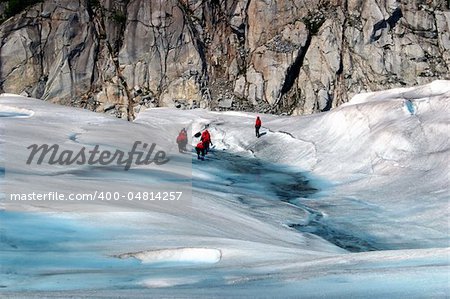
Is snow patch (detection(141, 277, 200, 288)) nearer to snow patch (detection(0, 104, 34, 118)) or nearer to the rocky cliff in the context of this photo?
snow patch (detection(0, 104, 34, 118))

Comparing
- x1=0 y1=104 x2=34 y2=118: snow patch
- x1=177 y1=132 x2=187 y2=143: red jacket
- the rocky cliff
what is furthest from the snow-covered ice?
the rocky cliff

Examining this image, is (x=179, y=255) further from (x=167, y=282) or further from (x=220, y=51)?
(x=220, y=51)

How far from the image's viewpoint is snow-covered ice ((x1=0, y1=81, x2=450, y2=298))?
25.1 ft

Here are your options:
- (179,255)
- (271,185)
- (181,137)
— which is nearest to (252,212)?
(271,185)

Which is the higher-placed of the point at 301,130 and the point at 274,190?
the point at 301,130

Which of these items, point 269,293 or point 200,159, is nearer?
point 269,293

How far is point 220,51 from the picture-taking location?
334ft

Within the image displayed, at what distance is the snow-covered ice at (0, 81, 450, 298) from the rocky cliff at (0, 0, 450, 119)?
51.3m

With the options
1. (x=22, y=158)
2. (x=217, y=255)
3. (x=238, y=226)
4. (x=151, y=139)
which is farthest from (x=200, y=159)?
(x=217, y=255)

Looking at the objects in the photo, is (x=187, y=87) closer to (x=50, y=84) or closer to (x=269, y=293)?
(x=50, y=84)

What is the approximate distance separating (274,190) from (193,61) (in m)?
75.0

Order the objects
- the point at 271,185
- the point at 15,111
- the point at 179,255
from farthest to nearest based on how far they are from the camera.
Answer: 1. the point at 15,111
2. the point at 271,185
3. the point at 179,255

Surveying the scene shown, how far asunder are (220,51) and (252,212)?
3317 inches

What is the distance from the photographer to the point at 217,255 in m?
10.3
